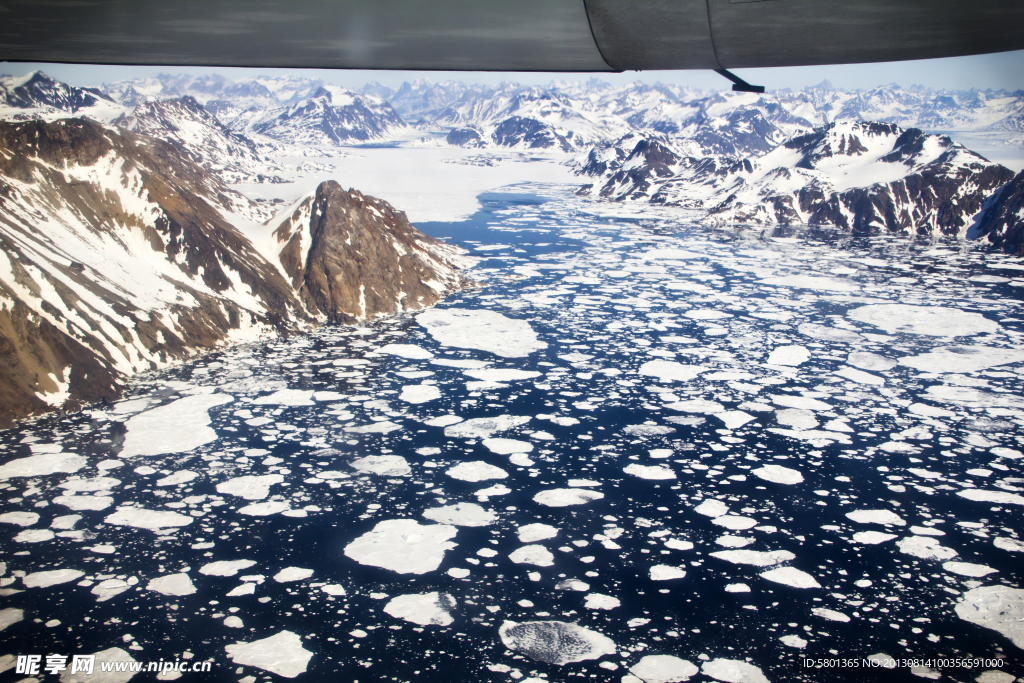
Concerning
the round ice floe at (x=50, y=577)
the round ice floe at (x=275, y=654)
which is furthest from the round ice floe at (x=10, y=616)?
the round ice floe at (x=275, y=654)

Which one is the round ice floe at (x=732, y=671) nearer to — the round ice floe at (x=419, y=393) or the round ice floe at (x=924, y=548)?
the round ice floe at (x=924, y=548)

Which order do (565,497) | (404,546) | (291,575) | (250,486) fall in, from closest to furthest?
(291,575)
(404,546)
(565,497)
(250,486)

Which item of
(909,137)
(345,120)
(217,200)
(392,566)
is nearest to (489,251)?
(217,200)

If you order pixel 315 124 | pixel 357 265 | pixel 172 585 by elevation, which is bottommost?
pixel 172 585

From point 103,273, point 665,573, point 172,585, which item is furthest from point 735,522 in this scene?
point 103,273

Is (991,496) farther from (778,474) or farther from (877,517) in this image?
(778,474)

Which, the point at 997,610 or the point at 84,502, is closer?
the point at 997,610

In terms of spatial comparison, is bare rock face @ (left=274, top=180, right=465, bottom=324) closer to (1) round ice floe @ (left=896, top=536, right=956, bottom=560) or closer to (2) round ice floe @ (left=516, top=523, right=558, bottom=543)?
(2) round ice floe @ (left=516, top=523, right=558, bottom=543)

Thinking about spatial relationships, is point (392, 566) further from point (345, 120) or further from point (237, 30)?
point (345, 120)
